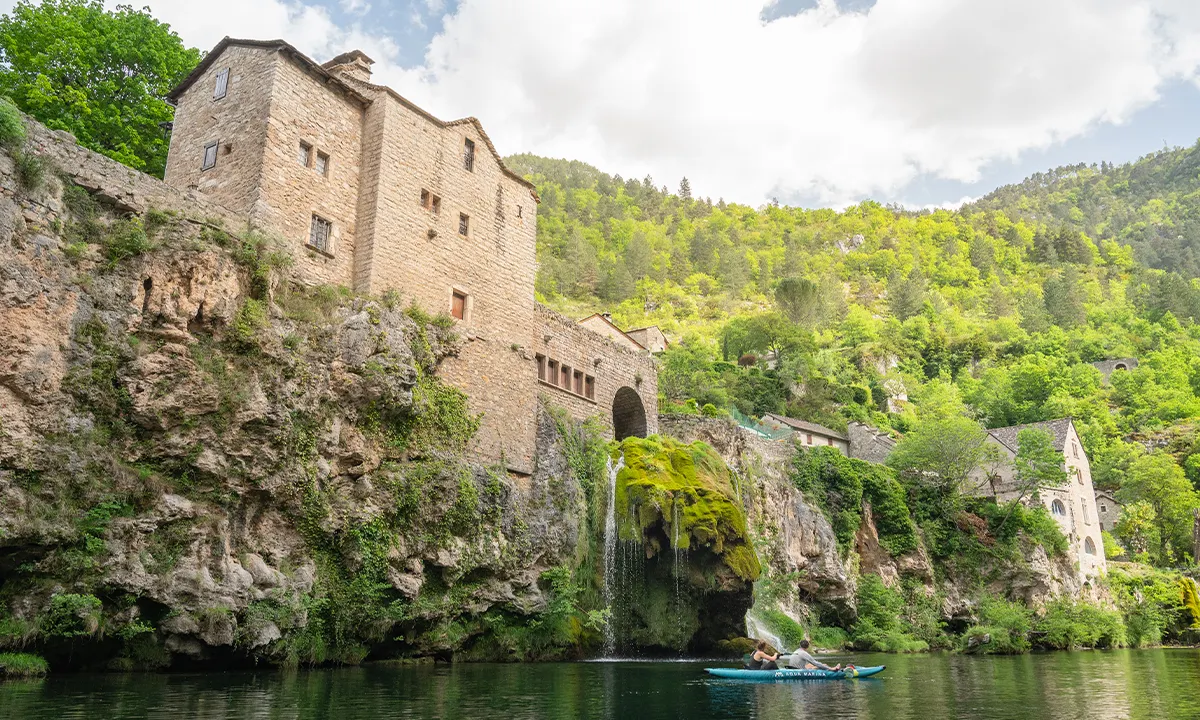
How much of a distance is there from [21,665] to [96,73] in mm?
25851

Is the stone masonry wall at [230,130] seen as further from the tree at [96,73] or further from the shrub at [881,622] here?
the shrub at [881,622]

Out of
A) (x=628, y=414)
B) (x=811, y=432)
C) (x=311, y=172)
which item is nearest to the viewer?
(x=311, y=172)

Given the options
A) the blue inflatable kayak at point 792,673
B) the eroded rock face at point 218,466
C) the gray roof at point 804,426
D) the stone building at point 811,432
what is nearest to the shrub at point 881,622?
the stone building at point 811,432

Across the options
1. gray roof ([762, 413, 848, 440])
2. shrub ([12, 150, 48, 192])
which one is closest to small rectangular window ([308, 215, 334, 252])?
shrub ([12, 150, 48, 192])

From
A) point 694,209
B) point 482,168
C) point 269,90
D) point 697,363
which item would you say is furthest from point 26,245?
point 694,209

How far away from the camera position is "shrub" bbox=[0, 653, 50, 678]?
1678 centimetres

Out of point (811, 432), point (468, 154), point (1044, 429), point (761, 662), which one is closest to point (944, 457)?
point (1044, 429)

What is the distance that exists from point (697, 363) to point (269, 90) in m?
47.7

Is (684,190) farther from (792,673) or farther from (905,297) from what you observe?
(792,673)

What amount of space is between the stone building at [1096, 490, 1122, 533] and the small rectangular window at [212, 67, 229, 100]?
220ft

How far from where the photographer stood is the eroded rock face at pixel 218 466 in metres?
18.5

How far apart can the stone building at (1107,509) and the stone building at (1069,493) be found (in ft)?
28.7

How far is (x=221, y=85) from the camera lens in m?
28.9

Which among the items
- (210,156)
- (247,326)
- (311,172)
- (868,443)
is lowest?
(247,326)
